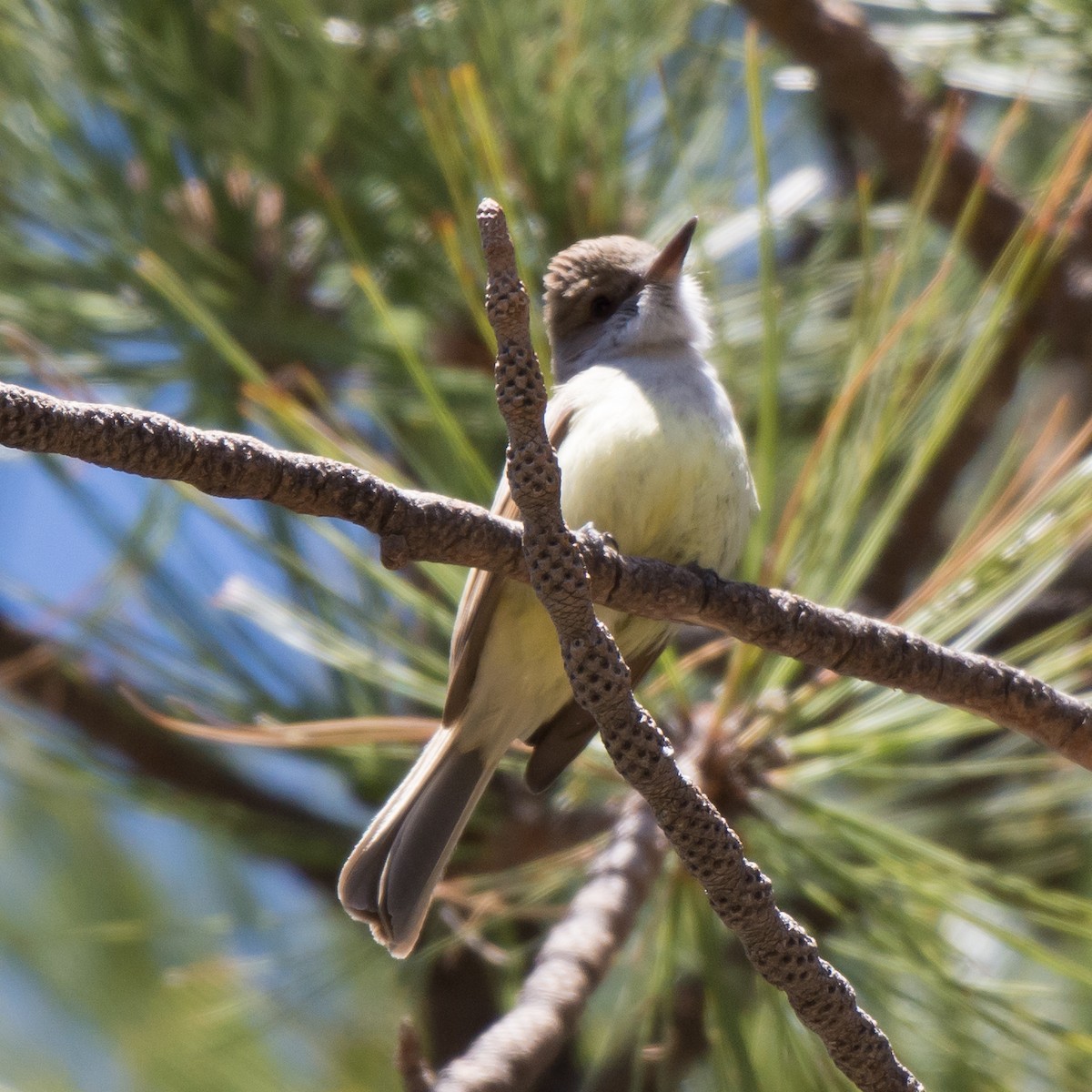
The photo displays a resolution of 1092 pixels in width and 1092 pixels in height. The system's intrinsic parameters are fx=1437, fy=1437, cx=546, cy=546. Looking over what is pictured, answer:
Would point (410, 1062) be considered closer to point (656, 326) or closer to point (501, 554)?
point (501, 554)

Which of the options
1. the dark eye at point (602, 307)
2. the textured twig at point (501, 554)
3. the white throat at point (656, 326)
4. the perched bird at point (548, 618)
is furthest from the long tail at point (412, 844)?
the dark eye at point (602, 307)

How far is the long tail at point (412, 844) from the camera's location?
2053 mm

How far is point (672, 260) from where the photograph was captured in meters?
2.56

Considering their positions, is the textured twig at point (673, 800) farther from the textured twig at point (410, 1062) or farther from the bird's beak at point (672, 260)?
the bird's beak at point (672, 260)

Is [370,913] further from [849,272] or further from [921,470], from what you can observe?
[849,272]

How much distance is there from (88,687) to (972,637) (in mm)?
1915

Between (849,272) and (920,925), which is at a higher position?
(849,272)

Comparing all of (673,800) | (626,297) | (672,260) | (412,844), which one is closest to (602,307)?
(626,297)

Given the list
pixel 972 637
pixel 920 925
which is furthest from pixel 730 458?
pixel 920 925

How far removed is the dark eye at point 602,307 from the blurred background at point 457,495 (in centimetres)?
18

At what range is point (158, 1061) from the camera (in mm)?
3037

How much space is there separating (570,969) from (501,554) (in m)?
0.72

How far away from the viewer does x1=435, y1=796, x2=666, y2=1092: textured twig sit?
5.58ft

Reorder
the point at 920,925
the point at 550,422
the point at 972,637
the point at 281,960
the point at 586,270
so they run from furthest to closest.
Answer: the point at 281,960
the point at 586,270
the point at 550,422
the point at 920,925
the point at 972,637
